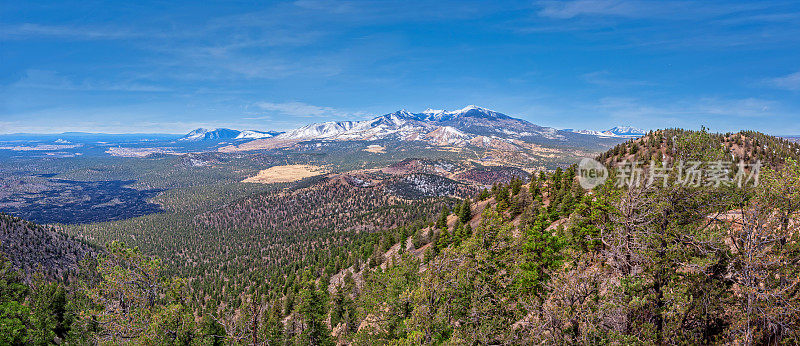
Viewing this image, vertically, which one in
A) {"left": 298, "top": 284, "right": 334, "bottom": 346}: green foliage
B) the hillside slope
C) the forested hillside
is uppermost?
the forested hillside

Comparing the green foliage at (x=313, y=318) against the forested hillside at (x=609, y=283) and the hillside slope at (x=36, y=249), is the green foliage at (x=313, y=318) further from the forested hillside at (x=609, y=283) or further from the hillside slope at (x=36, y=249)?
the hillside slope at (x=36, y=249)

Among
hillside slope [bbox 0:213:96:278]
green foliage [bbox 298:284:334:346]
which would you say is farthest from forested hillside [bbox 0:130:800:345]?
hillside slope [bbox 0:213:96:278]

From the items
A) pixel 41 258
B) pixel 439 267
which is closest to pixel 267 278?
pixel 41 258

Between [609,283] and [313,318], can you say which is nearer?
[609,283]

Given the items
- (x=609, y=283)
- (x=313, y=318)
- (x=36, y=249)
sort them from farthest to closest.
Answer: (x=36, y=249)
(x=313, y=318)
(x=609, y=283)

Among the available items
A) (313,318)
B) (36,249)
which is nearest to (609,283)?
(313,318)

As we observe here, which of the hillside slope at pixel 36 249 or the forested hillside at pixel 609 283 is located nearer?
the forested hillside at pixel 609 283

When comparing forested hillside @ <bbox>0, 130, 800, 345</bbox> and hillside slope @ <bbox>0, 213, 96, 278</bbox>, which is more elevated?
forested hillside @ <bbox>0, 130, 800, 345</bbox>

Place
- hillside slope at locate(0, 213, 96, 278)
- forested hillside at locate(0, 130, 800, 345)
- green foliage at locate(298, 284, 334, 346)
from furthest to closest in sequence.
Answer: hillside slope at locate(0, 213, 96, 278), green foliage at locate(298, 284, 334, 346), forested hillside at locate(0, 130, 800, 345)

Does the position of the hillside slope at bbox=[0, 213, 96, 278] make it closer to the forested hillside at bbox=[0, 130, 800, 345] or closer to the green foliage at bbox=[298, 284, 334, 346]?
the forested hillside at bbox=[0, 130, 800, 345]

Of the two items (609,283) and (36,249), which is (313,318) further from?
(36,249)

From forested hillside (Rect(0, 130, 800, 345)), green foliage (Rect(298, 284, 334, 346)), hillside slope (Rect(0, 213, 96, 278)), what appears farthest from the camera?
hillside slope (Rect(0, 213, 96, 278))

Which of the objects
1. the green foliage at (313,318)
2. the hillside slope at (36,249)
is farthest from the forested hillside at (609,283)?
the hillside slope at (36,249)
